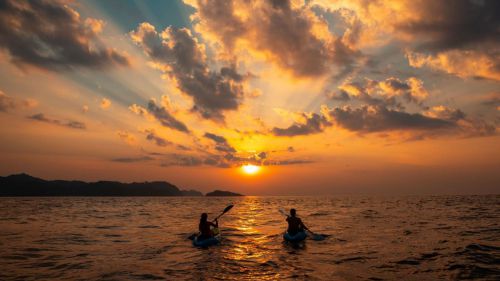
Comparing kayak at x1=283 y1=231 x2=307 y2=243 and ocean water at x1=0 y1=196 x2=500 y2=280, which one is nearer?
ocean water at x1=0 y1=196 x2=500 y2=280

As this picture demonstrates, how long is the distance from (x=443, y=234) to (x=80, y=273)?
26296mm

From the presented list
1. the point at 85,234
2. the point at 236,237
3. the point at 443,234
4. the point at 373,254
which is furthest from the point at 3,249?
the point at 443,234

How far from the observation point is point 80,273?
15.7 m

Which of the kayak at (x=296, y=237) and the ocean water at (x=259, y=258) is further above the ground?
the kayak at (x=296, y=237)

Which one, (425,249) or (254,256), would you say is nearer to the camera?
(254,256)

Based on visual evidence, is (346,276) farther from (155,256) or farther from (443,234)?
(443,234)

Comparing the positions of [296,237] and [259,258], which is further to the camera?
[296,237]

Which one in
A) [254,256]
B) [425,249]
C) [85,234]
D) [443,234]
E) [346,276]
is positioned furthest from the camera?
[85,234]

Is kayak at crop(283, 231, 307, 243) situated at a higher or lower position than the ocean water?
higher

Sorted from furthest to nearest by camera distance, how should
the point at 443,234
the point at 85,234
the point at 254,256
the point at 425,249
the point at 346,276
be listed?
the point at 85,234, the point at 443,234, the point at 425,249, the point at 254,256, the point at 346,276

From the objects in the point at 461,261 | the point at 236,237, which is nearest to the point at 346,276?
the point at 461,261

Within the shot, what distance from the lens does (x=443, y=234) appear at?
27.5 metres

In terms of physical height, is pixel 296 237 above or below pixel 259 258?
above

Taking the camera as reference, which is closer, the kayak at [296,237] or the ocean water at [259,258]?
the ocean water at [259,258]
